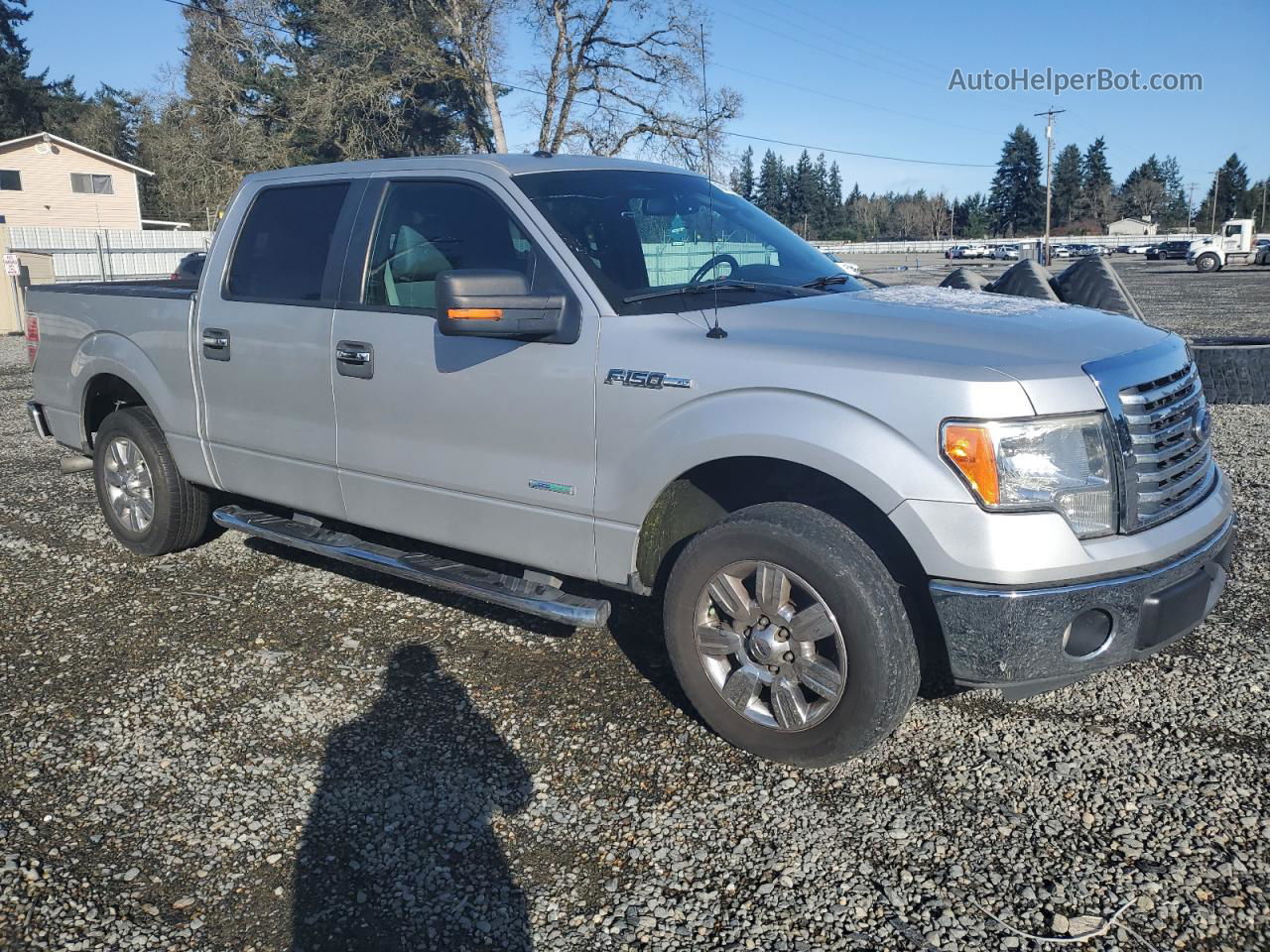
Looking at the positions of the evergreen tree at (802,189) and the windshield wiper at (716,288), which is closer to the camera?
the windshield wiper at (716,288)

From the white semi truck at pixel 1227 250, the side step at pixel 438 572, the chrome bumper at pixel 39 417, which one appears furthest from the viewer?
the white semi truck at pixel 1227 250

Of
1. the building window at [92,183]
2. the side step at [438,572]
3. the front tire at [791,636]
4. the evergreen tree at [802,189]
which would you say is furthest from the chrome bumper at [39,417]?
the evergreen tree at [802,189]

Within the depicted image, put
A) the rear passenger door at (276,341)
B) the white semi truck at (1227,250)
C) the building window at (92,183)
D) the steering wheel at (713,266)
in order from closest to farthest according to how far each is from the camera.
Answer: the steering wheel at (713,266)
the rear passenger door at (276,341)
the white semi truck at (1227,250)
the building window at (92,183)

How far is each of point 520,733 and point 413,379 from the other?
1.47 m

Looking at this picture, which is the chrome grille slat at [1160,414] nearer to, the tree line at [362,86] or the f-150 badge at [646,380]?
the f-150 badge at [646,380]

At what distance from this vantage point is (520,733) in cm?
368

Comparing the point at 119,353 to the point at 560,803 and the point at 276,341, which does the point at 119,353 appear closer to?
the point at 276,341

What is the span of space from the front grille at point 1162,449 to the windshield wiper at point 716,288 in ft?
4.48

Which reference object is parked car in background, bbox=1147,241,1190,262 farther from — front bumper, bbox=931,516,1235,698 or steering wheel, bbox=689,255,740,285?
front bumper, bbox=931,516,1235,698

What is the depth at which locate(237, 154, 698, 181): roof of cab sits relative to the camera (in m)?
4.20

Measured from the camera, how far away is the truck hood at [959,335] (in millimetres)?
2965

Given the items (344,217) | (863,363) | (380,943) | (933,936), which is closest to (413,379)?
(344,217)

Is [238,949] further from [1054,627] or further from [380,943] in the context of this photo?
[1054,627]

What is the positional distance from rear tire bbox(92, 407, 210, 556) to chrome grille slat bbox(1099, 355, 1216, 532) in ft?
15.1
